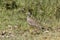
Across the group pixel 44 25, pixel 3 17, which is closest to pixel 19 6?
pixel 3 17

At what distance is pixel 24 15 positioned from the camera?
38.1 feet

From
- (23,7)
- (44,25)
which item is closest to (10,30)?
(44,25)

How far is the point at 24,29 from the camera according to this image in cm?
996

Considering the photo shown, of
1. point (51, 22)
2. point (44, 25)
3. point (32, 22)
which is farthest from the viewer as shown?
point (51, 22)

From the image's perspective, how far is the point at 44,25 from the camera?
1049 cm

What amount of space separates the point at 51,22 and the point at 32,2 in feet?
4.85

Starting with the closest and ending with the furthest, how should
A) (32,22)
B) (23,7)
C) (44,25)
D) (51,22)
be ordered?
(32,22) < (44,25) < (51,22) < (23,7)

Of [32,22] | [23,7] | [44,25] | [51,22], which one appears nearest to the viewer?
[32,22]

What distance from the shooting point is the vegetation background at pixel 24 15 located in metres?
9.82

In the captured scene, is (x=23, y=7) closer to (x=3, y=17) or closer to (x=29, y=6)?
(x=29, y=6)

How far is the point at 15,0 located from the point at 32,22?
2.70 meters

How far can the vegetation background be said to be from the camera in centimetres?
982

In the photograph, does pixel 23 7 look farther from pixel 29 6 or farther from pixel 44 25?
pixel 44 25

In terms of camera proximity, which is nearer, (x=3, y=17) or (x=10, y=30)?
(x=10, y=30)
